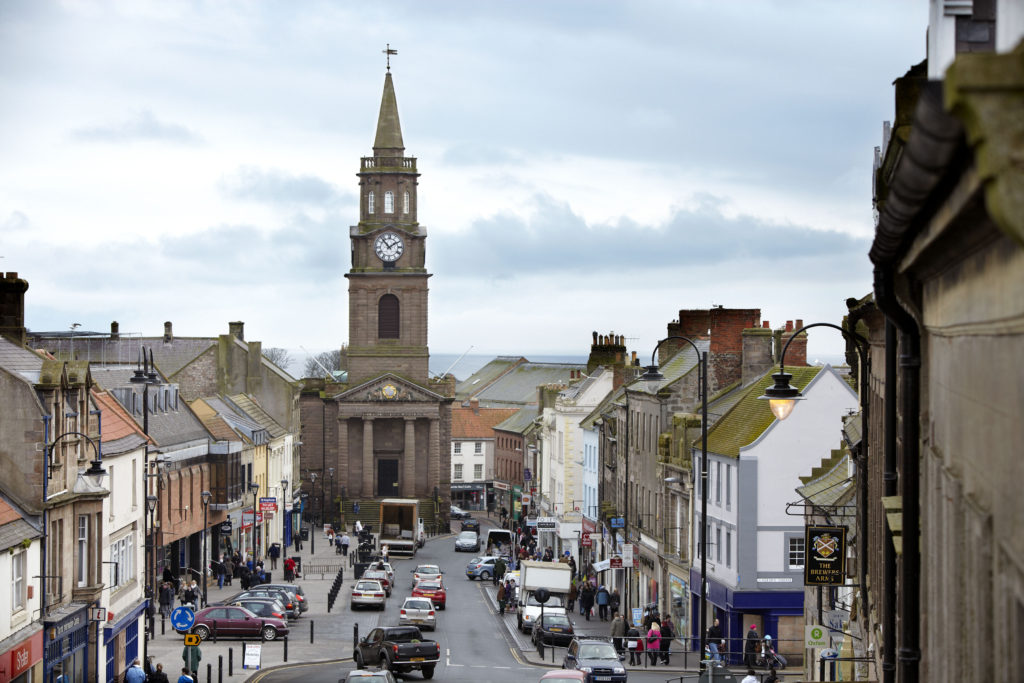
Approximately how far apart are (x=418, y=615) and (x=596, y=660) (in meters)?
15.2

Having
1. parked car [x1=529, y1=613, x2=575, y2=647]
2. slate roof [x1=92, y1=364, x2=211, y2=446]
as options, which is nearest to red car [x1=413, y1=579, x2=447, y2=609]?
parked car [x1=529, y1=613, x2=575, y2=647]

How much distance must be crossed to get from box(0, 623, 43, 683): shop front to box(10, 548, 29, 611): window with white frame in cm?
56

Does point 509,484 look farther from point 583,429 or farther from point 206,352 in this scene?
point 583,429

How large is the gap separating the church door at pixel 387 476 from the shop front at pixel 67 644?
80.6 m

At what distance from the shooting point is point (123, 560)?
40.6 m

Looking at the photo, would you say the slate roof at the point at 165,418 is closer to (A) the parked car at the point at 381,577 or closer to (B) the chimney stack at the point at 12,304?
(A) the parked car at the point at 381,577

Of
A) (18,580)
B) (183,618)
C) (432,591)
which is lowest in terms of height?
(432,591)

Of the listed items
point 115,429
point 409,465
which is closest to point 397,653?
point 115,429

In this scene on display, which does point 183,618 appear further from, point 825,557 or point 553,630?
point 553,630

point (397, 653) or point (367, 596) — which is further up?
point (397, 653)

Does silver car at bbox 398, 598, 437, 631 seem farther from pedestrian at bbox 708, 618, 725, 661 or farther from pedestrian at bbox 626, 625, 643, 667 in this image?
pedestrian at bbox 708, 618, 725, 661

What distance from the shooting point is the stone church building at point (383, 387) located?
114 meters

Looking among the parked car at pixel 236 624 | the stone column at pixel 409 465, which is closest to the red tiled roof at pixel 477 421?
the stone column at pixel 409 465

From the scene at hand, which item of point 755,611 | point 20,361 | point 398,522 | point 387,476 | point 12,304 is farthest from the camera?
point 387,476
